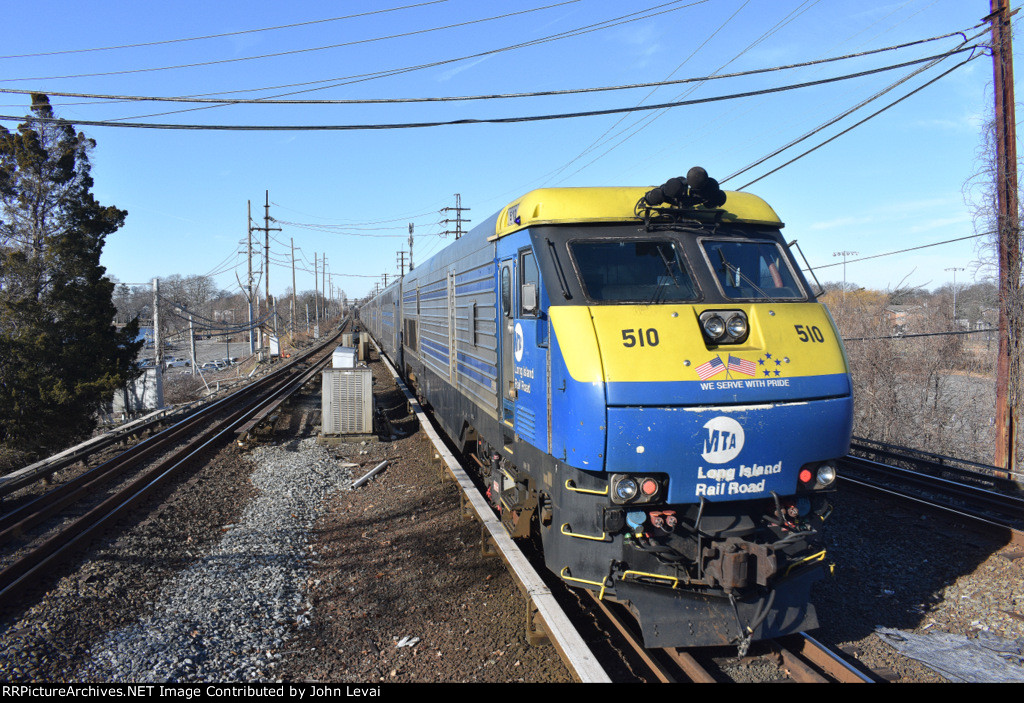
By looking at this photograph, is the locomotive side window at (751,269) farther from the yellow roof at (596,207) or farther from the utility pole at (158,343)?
the utility pole at (158,343)

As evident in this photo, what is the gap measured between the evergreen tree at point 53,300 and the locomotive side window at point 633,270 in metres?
17.8

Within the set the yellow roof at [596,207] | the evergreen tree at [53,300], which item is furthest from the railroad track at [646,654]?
the evergreen tree at [53,300]

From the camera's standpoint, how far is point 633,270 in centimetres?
478

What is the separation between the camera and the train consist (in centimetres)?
411

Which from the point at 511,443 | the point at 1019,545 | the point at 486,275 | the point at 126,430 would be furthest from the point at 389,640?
the point at 126,430

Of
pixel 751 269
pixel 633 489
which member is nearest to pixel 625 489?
pixel 633 489

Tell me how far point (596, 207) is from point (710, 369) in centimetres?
166

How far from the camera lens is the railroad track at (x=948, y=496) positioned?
6887mm

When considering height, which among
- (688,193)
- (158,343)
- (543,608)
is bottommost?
(543,608)

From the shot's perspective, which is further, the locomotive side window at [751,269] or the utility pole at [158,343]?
the utility pole at [158,343]

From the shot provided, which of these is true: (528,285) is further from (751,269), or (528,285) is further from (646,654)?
(646,654)

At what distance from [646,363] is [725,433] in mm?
739

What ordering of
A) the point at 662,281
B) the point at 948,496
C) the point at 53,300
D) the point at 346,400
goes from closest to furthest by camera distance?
the point at 662,281 < the point at 948,496 < the point at 346,400 < the point at 53,300

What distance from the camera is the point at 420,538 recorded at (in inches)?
280
